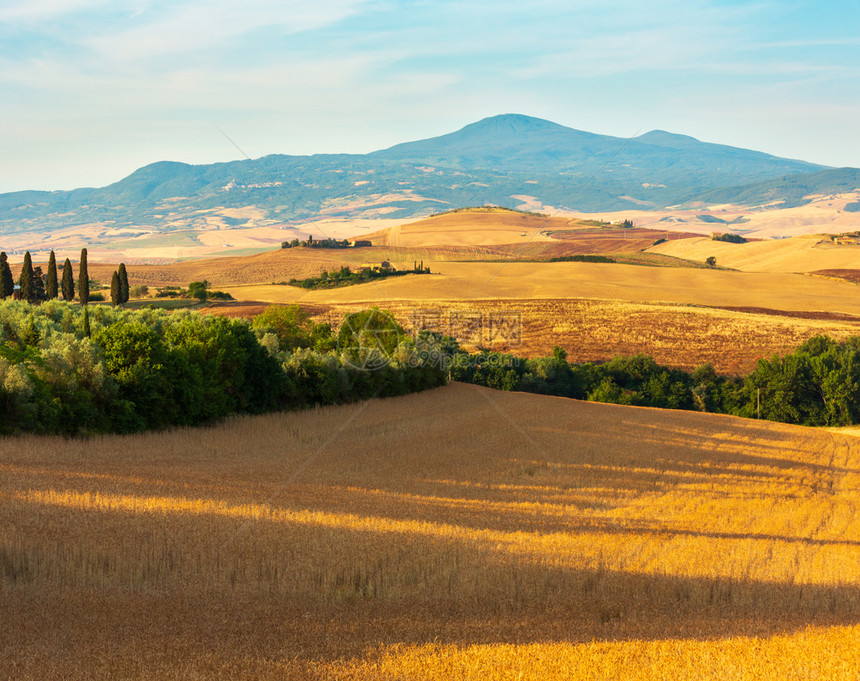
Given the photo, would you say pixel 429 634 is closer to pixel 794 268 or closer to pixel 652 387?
pixel 652 387

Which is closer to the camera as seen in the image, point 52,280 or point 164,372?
point 164,372

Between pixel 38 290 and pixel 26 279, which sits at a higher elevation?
pixel 26 279

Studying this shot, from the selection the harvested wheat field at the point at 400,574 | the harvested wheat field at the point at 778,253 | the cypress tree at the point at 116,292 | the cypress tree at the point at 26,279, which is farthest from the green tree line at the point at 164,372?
the harvested wheat field at the point at 778,253

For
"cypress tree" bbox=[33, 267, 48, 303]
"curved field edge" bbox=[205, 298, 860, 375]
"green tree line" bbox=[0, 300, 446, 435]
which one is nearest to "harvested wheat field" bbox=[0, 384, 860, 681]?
"green tree line" bbox=[0, 300, 446, 435]

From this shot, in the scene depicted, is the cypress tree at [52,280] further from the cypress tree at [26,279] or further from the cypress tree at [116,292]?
the cypress tree at [116,292]

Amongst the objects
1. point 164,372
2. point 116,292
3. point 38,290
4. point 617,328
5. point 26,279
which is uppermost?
point 26,279

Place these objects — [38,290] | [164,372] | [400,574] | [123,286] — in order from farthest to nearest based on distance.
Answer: [123,286] < [38,290] < [164,372] < [400,574]

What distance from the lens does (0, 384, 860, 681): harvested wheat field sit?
895cm

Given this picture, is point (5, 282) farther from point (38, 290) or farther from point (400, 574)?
point (400, 574)

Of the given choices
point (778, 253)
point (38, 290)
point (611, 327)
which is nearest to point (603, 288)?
point (611, 327)

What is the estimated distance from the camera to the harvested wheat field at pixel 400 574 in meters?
8.95

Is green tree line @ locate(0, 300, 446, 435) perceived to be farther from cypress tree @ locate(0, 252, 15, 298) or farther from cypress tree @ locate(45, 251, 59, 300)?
cypress tree @ locate(45, 251, 59, 300)

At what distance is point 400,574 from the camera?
12.6m

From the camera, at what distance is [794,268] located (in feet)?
483
